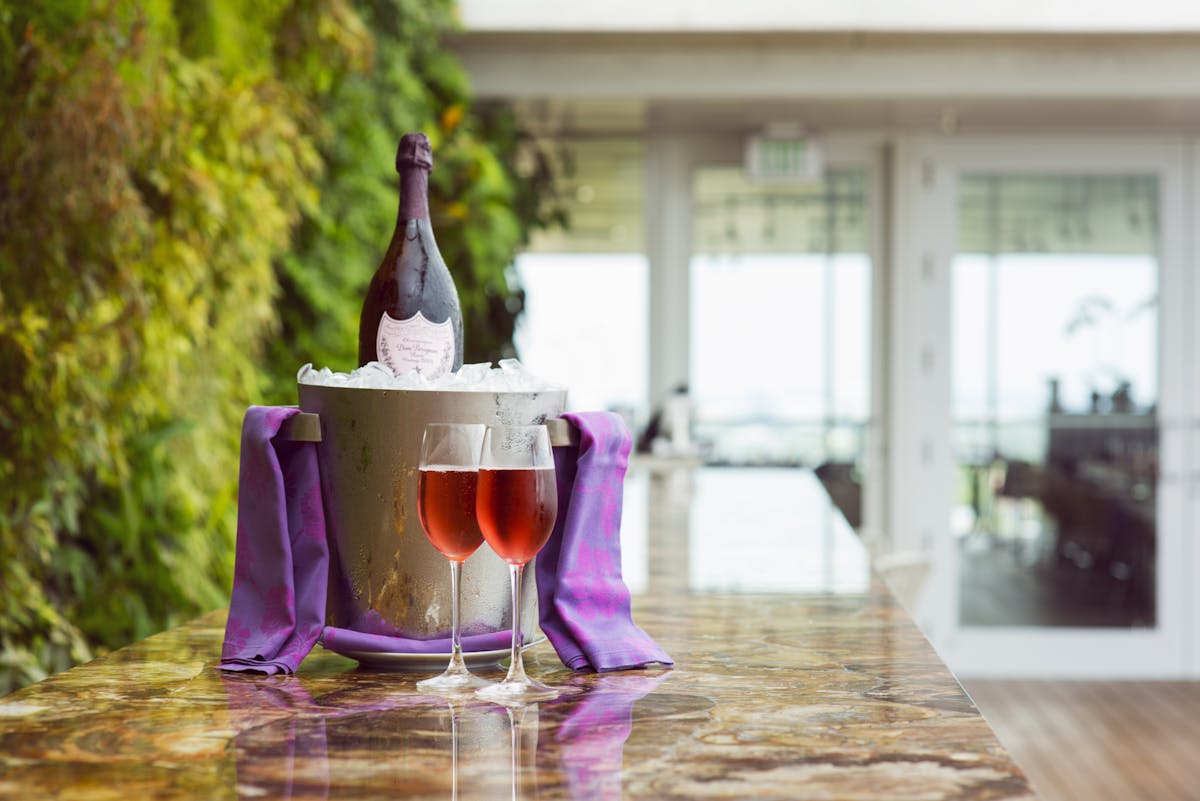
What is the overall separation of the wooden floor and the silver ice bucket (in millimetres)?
2863

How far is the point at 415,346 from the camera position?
1.04 metres

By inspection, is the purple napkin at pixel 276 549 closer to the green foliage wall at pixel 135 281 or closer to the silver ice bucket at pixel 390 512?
the silver ice bucket at pixel 390 512

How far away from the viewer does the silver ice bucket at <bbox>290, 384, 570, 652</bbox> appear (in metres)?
0.94

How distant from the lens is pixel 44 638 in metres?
2.58

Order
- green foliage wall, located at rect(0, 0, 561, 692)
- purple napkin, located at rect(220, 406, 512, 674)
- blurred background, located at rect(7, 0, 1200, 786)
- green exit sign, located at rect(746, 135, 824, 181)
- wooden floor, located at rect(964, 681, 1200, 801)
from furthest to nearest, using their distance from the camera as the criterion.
A: green exit sign, located at rect(746, 135, 824, 181) < wooden floor, located at rect(964, 681, 1200, 801) < blurred background, located at rect(7, 0, 1200, 786) < green foliage wall, located at rect(0, 0, 561, 692) < purple napkin, located at rect(220, 406, 512, 674)

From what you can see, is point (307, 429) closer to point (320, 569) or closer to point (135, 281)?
point (320, 569)

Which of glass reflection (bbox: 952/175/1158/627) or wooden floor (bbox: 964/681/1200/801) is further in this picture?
glass reflection (bbox: 952/175/1158/627)

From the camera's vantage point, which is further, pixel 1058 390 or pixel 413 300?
pixel 1058 390

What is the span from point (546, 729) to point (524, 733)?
0.02 m

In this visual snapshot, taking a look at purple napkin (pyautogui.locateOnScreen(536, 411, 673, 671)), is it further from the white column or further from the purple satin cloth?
the white column

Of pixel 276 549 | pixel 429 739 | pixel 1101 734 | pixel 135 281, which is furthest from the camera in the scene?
pixel 1101 734

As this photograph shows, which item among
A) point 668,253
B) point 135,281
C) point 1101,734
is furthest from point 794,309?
point 135,281

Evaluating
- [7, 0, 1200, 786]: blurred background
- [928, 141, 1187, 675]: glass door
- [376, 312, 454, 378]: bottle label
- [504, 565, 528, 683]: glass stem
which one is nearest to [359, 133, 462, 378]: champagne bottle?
[376, 312, 454, 378]: bottle label

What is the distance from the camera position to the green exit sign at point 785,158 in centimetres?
553
